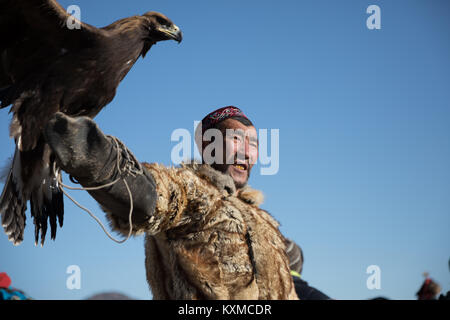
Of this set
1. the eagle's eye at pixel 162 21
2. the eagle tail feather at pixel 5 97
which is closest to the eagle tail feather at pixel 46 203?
the eagle tail feather at pixel 5 97

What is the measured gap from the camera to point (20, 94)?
3.06 metres

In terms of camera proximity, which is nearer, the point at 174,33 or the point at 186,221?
the point at 186,221

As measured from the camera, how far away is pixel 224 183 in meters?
1.95

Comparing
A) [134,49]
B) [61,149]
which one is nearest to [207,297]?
[61,149]

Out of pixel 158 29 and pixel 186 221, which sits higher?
pixel 158 29

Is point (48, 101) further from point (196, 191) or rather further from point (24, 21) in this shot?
point (196, 191)

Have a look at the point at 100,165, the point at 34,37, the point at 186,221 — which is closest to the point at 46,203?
the point at 34,37

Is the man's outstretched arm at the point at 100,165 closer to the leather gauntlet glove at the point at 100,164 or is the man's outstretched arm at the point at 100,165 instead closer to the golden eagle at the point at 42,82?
the leather gauntlet glove at the point at 100,164

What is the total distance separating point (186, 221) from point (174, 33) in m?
2.92

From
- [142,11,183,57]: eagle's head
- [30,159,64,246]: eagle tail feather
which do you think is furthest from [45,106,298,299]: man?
[142,11,183,57]: eagle's head

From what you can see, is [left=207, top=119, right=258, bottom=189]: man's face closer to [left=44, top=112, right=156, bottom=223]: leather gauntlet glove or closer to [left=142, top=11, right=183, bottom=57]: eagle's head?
[left=44, top=112, right=156, bottom=223]: leather gauntlet glove

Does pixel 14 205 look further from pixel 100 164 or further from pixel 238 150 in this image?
pixel 100 164

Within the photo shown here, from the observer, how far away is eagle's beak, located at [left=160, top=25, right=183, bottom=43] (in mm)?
4104
